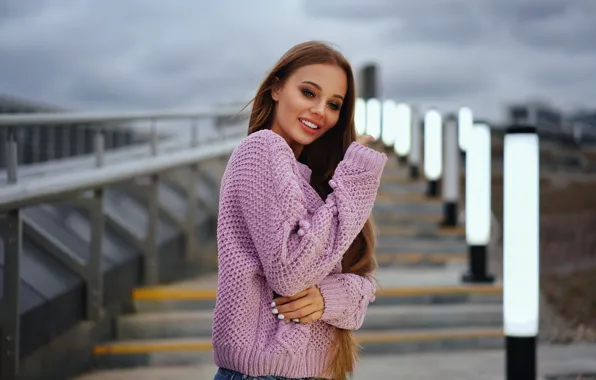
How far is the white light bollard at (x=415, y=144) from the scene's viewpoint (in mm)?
11172

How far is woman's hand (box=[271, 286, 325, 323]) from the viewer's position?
178 centimetres

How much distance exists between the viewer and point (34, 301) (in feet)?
13.6

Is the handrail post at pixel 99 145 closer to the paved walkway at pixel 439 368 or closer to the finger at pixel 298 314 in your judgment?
the paved walkway at pixel 439 368

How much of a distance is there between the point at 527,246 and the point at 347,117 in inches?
92.0

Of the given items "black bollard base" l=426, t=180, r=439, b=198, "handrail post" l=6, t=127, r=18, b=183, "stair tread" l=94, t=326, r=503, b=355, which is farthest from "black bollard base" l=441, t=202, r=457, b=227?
"handrail post" l=6, t=127, r=18, b=183

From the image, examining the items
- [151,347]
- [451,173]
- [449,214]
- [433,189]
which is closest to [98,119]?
[151,347]

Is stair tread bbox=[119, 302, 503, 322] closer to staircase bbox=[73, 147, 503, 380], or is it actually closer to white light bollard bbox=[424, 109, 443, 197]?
staircase bbox=[73, 147, 503, 380]

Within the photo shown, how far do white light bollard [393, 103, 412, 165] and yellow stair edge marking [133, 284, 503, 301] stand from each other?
16.4 feet

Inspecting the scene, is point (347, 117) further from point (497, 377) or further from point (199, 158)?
point (199, 158)

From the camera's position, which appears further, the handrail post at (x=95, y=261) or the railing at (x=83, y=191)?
the handrail post at (x=95, y=261)

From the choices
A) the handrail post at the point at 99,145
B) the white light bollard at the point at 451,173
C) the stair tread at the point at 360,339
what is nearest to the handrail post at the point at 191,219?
the stair tread at the point at 360,339

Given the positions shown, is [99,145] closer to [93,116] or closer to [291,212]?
[93,116]

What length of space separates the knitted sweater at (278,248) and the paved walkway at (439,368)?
3.48 metres

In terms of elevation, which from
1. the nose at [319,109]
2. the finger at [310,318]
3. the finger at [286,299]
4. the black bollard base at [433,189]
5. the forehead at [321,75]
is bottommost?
the black bollard base at [433,189]
